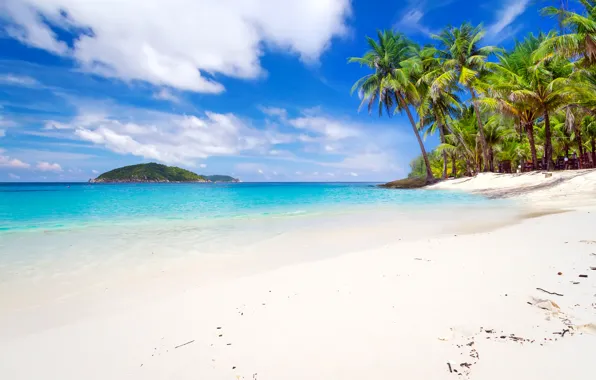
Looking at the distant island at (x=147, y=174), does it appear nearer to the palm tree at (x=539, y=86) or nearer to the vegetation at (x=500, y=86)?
the vegetation at (x=500, y=86)

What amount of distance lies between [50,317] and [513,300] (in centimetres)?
431

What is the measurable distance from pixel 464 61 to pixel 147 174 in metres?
130

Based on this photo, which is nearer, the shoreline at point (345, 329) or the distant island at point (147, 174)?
the shoreline at point (345, 329)

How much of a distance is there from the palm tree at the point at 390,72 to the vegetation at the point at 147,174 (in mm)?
118384

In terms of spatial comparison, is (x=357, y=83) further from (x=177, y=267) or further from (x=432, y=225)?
(x=177, y=267)

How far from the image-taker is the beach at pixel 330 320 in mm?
1797

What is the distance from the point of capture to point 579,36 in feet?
46.0

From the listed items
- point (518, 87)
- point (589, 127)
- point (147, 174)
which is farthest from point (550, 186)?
point (147, 174)

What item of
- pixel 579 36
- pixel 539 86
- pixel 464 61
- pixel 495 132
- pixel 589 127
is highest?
pixel 464 61

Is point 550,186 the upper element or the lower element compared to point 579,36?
lower

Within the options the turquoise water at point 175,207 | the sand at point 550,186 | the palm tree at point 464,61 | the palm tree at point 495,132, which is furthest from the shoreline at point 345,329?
the palm tree at point 495,132

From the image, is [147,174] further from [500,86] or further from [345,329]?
[345,329]

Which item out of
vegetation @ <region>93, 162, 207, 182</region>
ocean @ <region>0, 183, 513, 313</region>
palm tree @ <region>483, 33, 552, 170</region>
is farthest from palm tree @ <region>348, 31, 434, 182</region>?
vegetation @ <region>93, 162, 207, 182</region>

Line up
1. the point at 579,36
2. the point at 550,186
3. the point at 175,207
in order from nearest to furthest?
the point at 579,36
the point at 550,186
the point at 175,207
